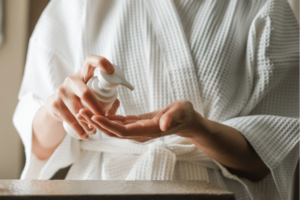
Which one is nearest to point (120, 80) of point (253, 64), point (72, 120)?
point (72, 120)

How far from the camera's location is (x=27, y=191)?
27 cm

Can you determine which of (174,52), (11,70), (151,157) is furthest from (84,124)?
(11,70)

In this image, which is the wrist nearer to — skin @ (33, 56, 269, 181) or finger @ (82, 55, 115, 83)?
skin @ (33, 56, 269, 181)

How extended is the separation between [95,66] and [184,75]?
27 centimetres

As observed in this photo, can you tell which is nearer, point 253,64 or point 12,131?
point 253,64

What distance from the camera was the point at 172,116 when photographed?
15.8 inches

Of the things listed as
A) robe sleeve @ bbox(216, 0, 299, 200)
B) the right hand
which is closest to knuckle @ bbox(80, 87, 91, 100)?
the right hand

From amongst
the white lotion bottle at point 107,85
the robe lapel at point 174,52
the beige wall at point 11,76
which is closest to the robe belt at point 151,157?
the robe lapel at point 174,52

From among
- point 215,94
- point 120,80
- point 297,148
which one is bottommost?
point 297,148

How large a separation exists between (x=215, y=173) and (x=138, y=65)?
0.30 m

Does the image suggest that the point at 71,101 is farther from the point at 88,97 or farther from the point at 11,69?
the point at 11,69

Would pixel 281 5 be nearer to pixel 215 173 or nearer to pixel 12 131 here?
pixel 215 173

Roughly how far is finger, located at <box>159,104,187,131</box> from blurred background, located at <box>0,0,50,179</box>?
0.78 meters

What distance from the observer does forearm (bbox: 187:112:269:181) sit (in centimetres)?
57
